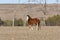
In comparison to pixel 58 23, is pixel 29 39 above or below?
above

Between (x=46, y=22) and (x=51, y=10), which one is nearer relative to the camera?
(x=46, y=22)

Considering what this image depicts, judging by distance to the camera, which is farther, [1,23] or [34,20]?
[1,23]

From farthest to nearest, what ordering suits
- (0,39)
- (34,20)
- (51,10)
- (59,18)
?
1. (51,10)
2. (59,18)
3. (34,20)
4. (0,39)

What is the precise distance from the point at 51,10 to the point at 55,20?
23511 mm

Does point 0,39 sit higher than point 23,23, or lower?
higher

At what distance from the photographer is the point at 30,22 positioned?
1065 inches

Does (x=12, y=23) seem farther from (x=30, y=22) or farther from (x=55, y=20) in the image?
(x=30, y=22)

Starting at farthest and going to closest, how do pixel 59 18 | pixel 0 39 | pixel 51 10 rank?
1. pixel 51 10
2. pixel 59 18
3. pixel 0 39

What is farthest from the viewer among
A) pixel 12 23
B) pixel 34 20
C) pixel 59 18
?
pixel 59 18

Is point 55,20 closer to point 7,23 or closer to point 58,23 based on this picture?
point 58,23

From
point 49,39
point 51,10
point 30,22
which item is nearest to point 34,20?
point 30,22

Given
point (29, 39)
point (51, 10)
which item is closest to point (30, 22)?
point (29, 39)

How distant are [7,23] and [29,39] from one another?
69.1ft

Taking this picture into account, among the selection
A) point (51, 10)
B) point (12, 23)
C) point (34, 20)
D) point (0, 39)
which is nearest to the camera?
point (0, 39)
